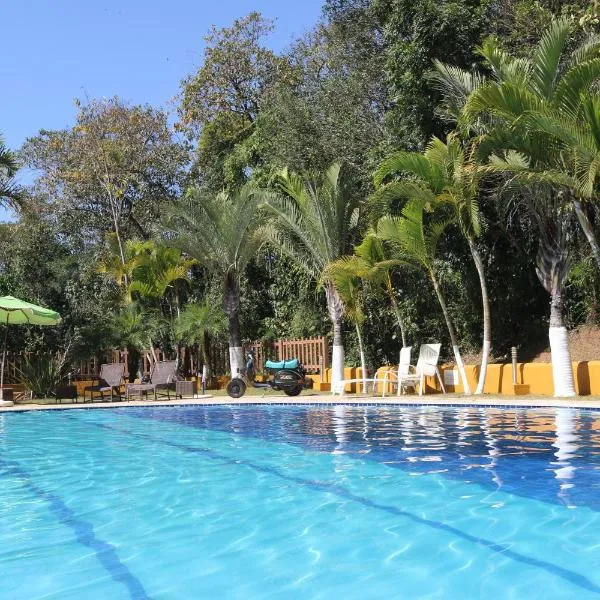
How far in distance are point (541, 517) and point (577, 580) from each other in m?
1.38

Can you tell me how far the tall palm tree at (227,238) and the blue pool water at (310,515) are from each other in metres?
10.2

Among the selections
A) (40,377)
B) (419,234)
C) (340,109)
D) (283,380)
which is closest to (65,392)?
(40,377)

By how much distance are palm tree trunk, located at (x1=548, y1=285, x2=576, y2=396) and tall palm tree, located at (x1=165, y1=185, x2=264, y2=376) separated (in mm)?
8801

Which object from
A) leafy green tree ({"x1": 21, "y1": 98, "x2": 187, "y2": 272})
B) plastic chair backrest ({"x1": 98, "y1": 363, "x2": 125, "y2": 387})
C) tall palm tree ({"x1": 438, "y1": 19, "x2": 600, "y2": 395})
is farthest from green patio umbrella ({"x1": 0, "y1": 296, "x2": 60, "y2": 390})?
tall palm tree ({"x1": 438, "y1": 19, "x2": 600, "y2": 395})

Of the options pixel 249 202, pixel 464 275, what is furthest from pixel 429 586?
pixel 249 202

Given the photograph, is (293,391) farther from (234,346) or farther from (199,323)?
(199,323)

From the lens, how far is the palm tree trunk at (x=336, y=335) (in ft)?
60.3

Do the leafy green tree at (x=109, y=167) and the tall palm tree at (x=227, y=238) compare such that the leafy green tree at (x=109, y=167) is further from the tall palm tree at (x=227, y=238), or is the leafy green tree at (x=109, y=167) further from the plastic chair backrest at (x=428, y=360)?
the plastic chair backrest at (x=428, y=360)

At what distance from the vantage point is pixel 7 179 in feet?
60.3

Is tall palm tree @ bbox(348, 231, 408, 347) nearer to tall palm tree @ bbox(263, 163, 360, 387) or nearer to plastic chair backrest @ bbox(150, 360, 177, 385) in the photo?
tall palm tree @ bbox(263, 163, 360, 387)

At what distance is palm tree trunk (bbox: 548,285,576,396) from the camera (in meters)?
13.9

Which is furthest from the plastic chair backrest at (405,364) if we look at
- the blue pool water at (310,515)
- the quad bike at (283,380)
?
the blue pool water at (310,515)

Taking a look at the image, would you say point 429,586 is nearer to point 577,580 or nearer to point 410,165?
point 577,580

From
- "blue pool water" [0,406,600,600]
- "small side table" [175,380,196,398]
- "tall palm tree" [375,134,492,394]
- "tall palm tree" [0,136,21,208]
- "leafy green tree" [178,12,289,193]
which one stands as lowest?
"blue pool water" [0,406,600,600]
